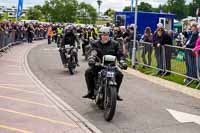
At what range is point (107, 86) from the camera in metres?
8.93

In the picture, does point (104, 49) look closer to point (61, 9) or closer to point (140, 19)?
point (140, 19)


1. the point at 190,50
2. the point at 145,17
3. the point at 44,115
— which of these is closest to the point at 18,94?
the point at 44,115

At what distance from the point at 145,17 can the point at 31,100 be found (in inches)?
994

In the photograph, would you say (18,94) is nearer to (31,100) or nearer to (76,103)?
(31,100)

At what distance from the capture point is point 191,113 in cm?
991

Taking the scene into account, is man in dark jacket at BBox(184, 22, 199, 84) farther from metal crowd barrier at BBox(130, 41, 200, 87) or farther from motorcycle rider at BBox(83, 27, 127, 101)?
motorcycle rider at BBox(83, 27, 127, 101)

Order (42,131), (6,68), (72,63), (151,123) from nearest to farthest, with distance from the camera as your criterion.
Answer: (42,131)
(151,123)
(72,63)
(6,68)

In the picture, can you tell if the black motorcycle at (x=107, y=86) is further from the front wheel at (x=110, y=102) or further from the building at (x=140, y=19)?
the building at (x=140, y=19)

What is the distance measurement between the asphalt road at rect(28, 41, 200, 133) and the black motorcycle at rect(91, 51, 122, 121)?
0.76 feet

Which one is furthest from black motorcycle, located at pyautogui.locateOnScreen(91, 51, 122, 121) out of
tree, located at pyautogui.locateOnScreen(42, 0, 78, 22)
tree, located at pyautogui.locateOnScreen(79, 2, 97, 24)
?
tree, located at pyautogui.locateOnScreen(79, 2, 97, 24)

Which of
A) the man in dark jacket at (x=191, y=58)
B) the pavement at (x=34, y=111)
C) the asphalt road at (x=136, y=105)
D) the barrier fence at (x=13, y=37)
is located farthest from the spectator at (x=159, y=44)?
the barrier fence at (x=13, y=37)

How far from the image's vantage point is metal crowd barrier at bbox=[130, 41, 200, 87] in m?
13.9

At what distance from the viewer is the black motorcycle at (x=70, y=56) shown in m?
16.9

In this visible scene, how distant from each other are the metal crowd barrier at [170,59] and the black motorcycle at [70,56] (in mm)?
2842
